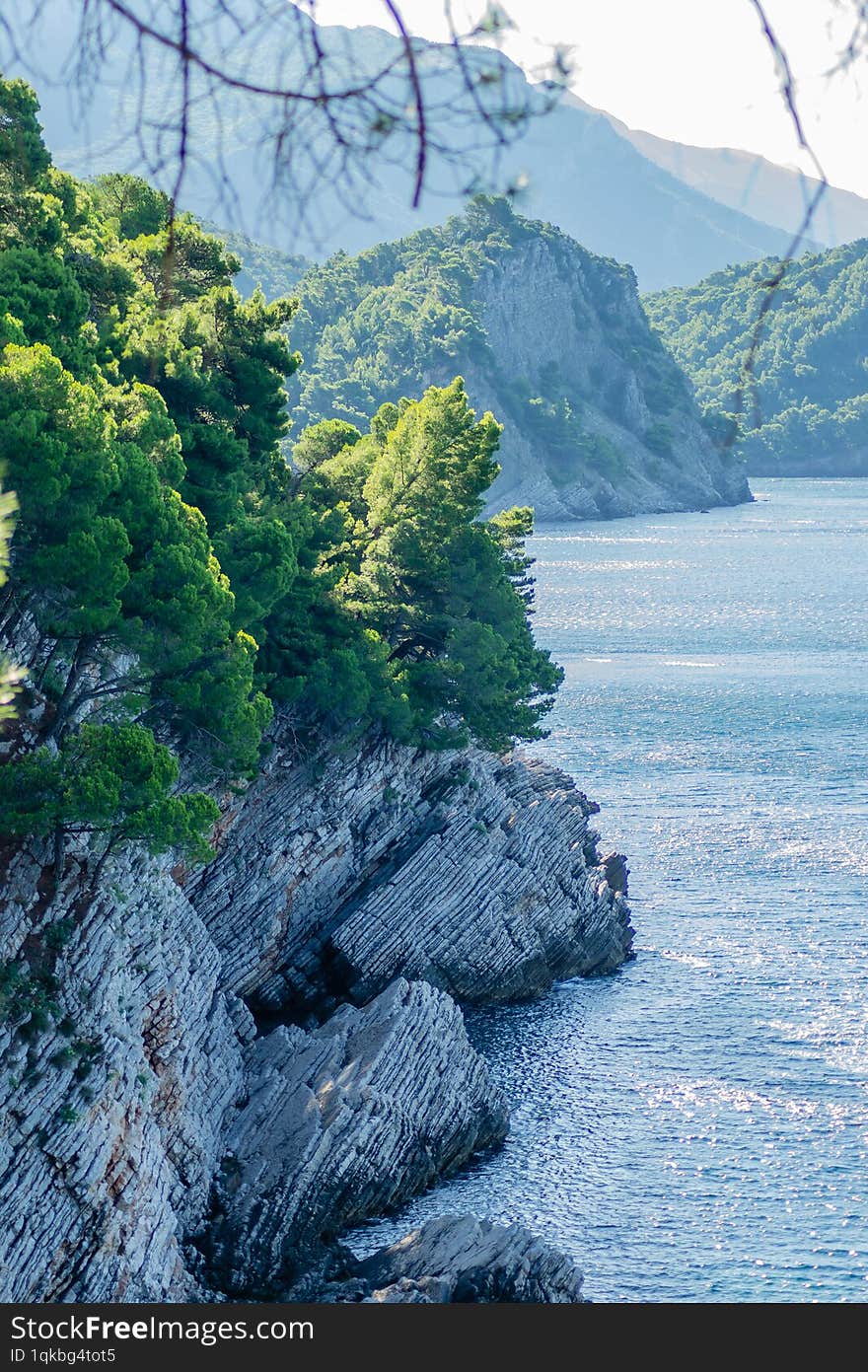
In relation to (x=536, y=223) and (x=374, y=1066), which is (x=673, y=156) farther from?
(x=536, y=223)

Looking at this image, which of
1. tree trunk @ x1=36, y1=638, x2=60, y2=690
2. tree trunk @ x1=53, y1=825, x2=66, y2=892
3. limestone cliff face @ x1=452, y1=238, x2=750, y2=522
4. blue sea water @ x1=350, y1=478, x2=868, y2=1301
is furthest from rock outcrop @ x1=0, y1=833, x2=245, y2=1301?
limestone cliff face @ x1=452, y1=238, x2=750, y2=522

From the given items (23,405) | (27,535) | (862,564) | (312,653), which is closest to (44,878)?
(27,535)

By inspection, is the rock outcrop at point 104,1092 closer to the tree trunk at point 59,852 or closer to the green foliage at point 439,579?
the tree trunk at point 59,852

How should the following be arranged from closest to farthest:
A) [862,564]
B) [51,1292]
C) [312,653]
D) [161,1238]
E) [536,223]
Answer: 1. [51,1292]
2. [161,1238]
3. [312,653]
4. [862,564]
5. [536,223]

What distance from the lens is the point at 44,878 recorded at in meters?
22.9

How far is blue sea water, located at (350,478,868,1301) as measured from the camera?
25.1 meters

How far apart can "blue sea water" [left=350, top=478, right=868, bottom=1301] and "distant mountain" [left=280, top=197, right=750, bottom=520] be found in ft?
281

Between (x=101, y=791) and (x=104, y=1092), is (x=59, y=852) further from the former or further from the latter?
(x=104, y=1092)

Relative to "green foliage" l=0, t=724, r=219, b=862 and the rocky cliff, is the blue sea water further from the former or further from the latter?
"green foliage" l=0, t=724, r=219, b=862

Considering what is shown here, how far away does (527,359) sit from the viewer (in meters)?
170

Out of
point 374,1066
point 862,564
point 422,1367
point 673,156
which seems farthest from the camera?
point 862,564

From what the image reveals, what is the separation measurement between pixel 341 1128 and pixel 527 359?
150893 mm

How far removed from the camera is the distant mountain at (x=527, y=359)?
15662cm

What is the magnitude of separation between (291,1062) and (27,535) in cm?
1127
